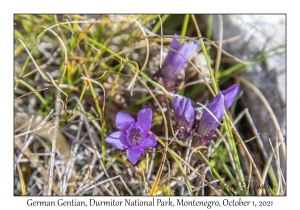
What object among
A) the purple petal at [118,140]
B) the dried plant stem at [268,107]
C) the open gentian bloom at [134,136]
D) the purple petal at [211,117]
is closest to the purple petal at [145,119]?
the open gentian bloom at [134,136]

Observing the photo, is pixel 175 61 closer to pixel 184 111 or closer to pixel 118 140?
pixel 184 111

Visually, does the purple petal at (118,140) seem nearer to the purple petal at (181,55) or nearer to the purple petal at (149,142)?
the purple petal at (149,142)

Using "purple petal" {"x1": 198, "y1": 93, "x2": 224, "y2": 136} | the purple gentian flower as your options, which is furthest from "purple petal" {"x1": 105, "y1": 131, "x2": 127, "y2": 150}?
"purple petal" {"x1": 198, "y1": 93, "x2": 224, "y2": 136}

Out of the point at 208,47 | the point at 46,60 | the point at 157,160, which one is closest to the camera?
the point at 157,160

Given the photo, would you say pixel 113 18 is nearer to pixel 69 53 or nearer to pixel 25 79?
pixel 69 53

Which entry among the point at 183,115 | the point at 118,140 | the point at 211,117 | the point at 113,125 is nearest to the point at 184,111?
the point at 183,115

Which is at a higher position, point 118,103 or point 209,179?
point 118,103
